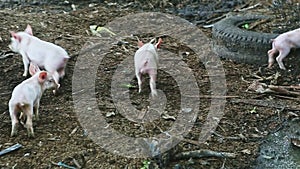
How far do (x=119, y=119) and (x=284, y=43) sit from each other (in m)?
1.70

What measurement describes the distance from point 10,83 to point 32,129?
103cm

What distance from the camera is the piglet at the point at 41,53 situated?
171 inches

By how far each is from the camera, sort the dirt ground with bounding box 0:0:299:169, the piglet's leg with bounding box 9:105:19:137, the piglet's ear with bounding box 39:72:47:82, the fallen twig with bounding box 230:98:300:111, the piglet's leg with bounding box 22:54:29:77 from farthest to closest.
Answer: the piglet's leg with bounding box 22:54:29:77 < the fallen twig with bounding box 230:98:300:111 < the piglet's ear with bounding box 39:72:47:82 < the piglet's leg with bounding box 9:105:19:137 < the dirt ground with bounding box 0:0:299:169

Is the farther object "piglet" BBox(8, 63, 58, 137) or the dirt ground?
"piglet" BBox(8, 63, 58, 137)

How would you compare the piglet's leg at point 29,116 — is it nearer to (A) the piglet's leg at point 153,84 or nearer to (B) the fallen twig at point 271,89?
(A) the piglet's leg at point 153,84

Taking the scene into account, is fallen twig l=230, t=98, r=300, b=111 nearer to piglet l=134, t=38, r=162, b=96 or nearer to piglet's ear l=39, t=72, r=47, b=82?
piglet l=134, t=38, r=162, b=96

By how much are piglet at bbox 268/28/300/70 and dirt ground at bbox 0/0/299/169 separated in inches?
5.3

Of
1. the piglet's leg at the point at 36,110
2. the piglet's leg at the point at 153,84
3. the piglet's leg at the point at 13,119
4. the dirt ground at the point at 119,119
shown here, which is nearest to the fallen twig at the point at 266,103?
the dirt ground at the point at 119,119

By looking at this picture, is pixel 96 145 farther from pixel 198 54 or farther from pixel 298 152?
pixel 198 54

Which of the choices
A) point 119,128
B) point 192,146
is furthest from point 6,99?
point 192,146

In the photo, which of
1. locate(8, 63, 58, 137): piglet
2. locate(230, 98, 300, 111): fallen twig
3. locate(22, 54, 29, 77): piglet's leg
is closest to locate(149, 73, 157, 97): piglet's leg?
locate(230, 98, 300, 111): fallen twig

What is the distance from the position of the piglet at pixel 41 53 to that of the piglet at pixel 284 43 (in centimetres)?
176

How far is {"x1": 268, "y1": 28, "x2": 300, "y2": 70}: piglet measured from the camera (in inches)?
189

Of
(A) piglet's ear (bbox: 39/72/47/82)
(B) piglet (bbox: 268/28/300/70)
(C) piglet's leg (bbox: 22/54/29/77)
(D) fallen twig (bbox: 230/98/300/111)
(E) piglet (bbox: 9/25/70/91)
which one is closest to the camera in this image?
(A) piglet's ear (bbox: 39/72/47/82)
